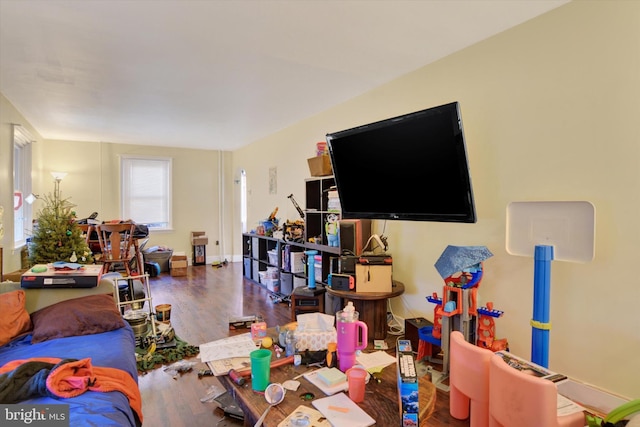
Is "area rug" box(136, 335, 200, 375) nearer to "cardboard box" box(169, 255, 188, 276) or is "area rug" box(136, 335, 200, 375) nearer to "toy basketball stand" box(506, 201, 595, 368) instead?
"toy basketball stand" box(506, 201, 595, 368)

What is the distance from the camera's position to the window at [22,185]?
4.63 meters

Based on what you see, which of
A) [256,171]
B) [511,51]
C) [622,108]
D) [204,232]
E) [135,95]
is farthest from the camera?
[204,232]

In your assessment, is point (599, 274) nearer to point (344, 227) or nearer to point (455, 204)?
point (455, 204)

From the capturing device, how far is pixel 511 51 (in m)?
2.33

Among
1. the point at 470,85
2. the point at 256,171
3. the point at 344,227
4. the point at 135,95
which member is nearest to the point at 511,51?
the point at 470,85

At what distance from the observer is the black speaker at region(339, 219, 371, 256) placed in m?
3.26

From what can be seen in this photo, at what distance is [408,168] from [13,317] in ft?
8.70

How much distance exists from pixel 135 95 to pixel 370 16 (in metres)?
2.73

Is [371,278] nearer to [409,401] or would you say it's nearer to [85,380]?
[409,401]

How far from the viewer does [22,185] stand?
194 inches

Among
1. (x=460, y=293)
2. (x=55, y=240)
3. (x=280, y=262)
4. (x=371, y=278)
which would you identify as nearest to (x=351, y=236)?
(x=371, y=278)

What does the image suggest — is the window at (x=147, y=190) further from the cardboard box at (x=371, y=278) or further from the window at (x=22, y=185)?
the cardboard box at (x=371, y=278)

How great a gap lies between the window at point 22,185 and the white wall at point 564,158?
509 centimetres

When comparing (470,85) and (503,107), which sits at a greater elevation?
(470,85)
